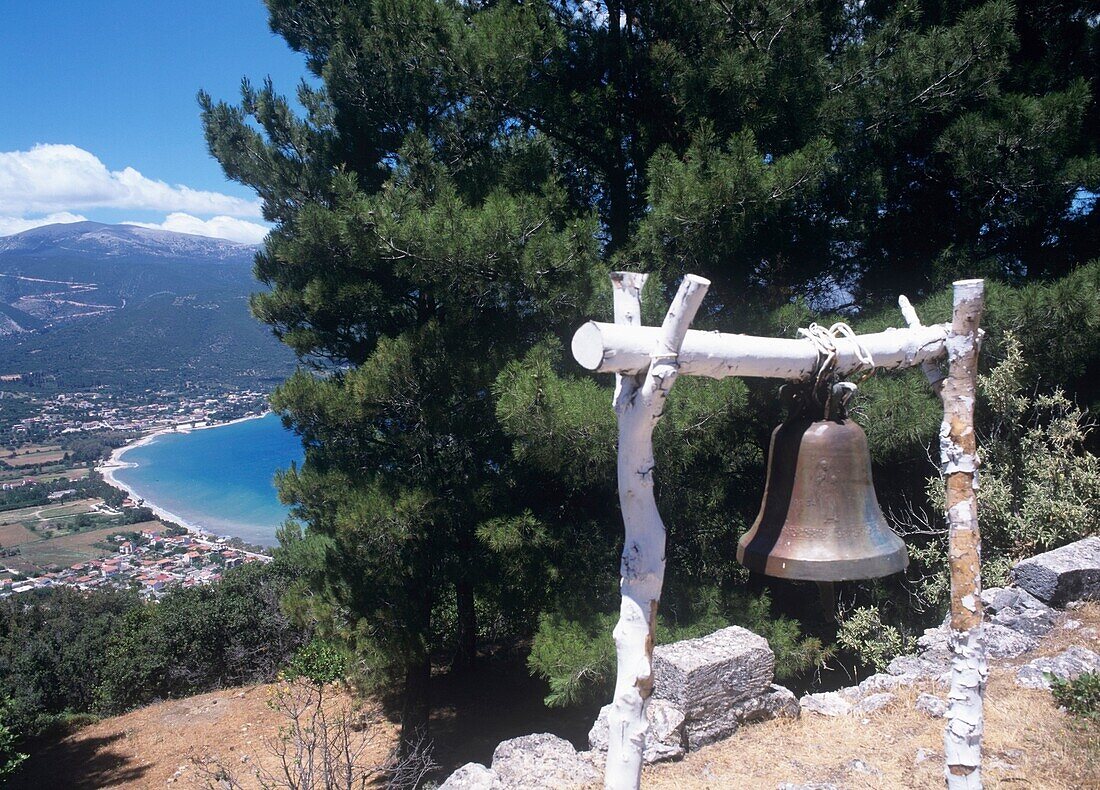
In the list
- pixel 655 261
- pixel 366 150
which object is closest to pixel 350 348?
pixel 366 150

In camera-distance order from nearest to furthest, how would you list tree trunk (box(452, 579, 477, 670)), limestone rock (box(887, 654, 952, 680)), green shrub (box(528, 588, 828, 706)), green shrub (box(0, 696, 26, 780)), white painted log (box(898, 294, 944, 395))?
white painted log (box(898, 294, 944, 395)) < limestone rock (box(887, 654, 952, 680)) < green shrub (box(528, 588, 828, 706)) < green shrub (box(0, 696, 26, 780)) < tree trunk (box(452, 579, 477, 670))

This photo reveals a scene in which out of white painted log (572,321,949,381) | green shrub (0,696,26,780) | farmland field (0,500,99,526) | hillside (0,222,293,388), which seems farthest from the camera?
hillside (0,222,293,388)

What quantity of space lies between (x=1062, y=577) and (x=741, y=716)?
10.2ft

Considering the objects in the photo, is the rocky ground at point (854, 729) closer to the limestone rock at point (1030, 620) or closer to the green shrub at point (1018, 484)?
the limestone rock at point (1030, 620)

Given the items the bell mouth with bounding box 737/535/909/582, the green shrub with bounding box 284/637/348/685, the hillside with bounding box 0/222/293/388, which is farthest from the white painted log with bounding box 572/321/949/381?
the hillside with bounding box 0/222/293/388

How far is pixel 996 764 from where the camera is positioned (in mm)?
3855

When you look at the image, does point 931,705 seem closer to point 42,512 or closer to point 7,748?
point 7,748

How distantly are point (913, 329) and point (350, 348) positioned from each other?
638cm

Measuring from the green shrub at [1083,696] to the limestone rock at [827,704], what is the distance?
1379mm

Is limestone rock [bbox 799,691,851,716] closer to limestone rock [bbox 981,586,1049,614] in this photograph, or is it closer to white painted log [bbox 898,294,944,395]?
limestone rock [bbox 981,586,1049,614]

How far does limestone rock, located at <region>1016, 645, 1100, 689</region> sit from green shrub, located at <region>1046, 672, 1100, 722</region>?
1.06 feet

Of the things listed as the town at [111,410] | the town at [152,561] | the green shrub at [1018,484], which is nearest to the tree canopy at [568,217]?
the green shrub at [1018,484]

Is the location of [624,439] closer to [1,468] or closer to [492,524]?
[492,524]

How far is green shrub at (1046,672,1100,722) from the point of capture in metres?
4.13
